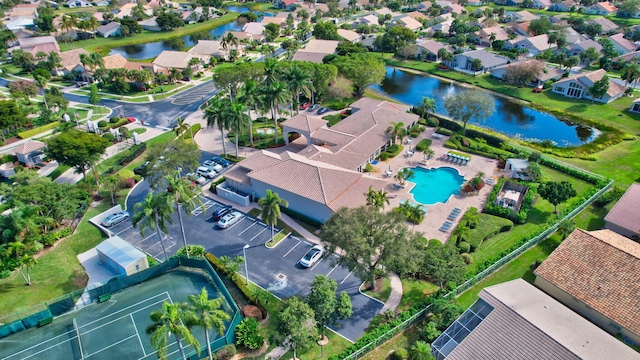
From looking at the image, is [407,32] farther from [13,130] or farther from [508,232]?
[13,130]

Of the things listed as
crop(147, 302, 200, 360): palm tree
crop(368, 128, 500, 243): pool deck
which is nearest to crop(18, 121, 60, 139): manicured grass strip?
crop(368, 128, 500, 243): pool deck

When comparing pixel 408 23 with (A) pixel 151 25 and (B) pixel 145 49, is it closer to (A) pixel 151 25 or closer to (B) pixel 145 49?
(B) pixel 145 49

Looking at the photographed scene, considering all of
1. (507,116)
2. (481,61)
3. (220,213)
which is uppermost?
(481,61)

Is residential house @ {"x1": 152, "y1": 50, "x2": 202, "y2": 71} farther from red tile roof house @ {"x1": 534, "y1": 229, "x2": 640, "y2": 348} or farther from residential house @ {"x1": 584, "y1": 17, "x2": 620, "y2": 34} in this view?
residential house @ {"x1": 584, "y1": 17, "x2": 620, "y2": 34}

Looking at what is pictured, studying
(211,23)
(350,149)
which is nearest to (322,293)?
(350,149)

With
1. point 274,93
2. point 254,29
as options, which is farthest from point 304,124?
point 254,29

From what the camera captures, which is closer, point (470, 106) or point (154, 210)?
point (154, 210)
